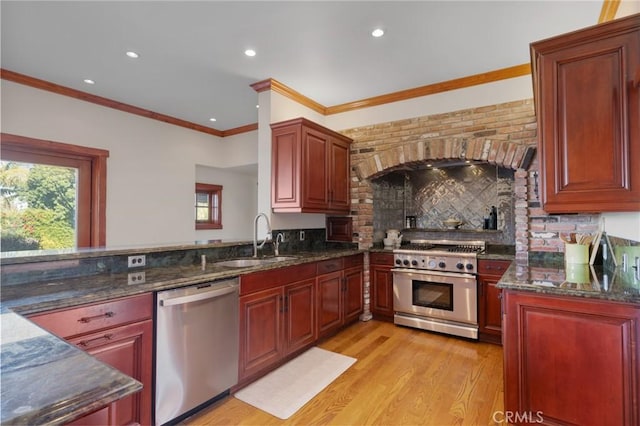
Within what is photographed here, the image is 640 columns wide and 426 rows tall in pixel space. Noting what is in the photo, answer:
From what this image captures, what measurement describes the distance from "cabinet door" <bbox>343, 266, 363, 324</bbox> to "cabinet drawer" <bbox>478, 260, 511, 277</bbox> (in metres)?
1.38

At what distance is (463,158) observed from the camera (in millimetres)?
3475

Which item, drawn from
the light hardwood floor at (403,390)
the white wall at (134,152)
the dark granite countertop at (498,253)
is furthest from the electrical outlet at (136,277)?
the dark granite countertop at (498,253)

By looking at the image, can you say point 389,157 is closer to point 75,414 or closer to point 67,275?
point 67,275

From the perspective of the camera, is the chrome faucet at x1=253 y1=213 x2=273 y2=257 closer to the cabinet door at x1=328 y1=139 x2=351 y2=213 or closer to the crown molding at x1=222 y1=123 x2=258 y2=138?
the cabinet door at x1=328 y1=139 x2=351 y2=213

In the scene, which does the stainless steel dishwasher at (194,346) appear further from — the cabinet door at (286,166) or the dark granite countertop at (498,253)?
the dark granite countertop at (498,253)

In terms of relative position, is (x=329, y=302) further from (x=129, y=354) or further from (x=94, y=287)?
(x=94, y=287)

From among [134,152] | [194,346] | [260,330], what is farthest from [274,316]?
[134,152]

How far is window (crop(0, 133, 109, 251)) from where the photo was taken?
341 centimetres

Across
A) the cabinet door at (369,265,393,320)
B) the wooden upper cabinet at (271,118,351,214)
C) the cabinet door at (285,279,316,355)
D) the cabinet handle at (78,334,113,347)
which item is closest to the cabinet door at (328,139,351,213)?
the wooden upper cabinet at (271,118,351,214)

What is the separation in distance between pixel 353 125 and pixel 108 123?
3283 mm

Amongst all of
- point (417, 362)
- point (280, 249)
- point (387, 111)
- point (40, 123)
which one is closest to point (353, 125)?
point (387, 111)

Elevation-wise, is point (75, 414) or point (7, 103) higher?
point (7, 103)

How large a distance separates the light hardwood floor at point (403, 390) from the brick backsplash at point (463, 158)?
45.3 inches

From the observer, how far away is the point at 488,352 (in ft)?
9.98
